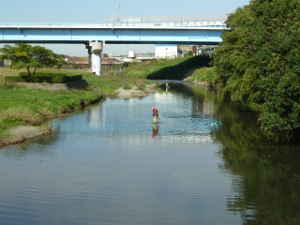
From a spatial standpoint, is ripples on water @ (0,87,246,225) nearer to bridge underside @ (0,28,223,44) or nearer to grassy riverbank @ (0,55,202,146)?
grassy riverbank @ (0,55,202,146)

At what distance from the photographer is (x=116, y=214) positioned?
67.2 ft

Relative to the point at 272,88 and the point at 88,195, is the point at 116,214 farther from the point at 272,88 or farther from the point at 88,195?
the point at 272,88

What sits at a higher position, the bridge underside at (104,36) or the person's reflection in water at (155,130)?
the bridge underside at (104,36)

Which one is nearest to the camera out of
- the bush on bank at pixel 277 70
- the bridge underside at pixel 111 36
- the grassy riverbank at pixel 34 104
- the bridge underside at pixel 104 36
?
the bush on bank at pixel 277 70

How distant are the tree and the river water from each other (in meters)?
28.0

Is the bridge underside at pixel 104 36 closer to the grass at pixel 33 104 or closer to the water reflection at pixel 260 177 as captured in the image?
the grass at pixel 33 104

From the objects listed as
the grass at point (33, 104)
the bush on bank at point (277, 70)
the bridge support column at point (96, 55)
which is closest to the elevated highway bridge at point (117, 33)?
the bridge support column at point (96, 55)

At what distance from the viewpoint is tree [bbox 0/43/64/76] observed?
69250mm

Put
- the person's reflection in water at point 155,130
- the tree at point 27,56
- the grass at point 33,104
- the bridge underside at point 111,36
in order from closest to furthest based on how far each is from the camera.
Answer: the grass at point 33,104
the person's reflection in water at point 155,130
the tree at point 27,56
the bridge underside at point 111,36

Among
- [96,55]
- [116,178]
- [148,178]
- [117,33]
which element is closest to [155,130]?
[148,178]

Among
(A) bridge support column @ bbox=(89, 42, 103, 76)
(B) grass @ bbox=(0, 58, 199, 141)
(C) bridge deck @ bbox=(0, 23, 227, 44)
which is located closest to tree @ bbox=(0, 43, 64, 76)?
(B) grass @ bbox=(0, 58, 199, 141)

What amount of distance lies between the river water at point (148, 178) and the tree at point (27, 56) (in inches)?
1103

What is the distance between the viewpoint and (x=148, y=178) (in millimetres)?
25875

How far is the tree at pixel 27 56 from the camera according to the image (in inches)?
2726
